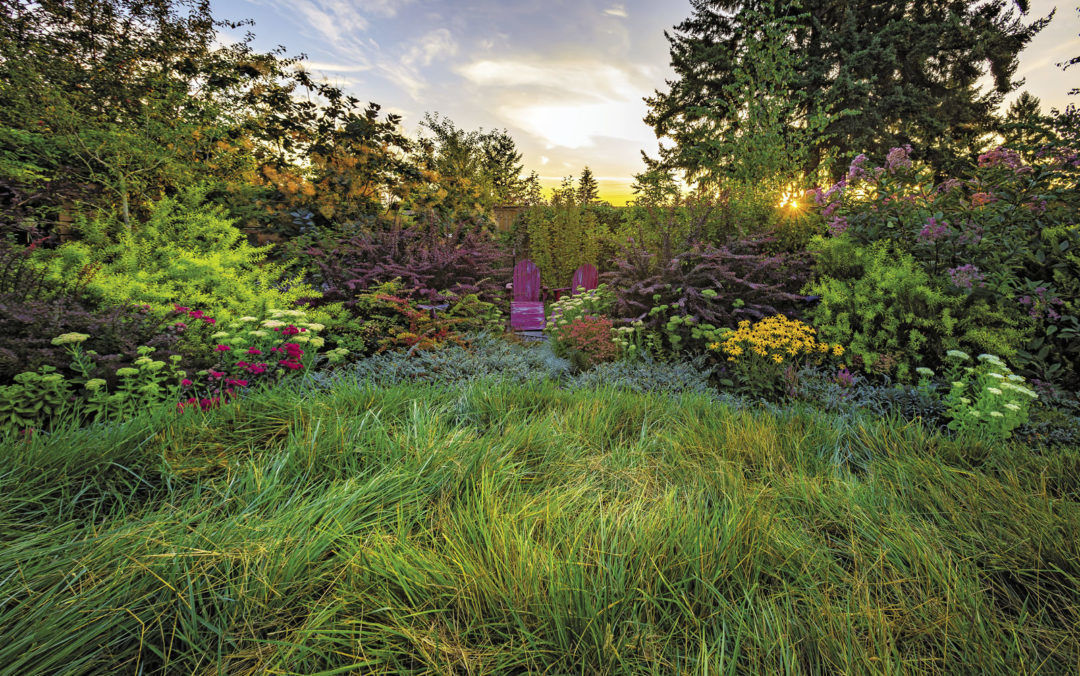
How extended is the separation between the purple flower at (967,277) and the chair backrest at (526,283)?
16.4 ft

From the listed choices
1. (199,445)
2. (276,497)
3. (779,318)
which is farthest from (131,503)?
(779,318)

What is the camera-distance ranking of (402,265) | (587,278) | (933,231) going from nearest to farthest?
1. (933,231)
2. (402,265)
3. (587,278)

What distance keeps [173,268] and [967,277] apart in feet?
20.8

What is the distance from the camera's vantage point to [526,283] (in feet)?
22.8

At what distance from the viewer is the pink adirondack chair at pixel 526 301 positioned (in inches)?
258

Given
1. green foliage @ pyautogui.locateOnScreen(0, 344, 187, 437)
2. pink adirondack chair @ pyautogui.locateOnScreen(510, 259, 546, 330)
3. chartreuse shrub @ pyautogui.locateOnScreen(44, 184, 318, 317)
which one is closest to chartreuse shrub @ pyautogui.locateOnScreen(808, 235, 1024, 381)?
pink adirondack chair @ pyautogui.locateOnScreen(510, 259, 546, 330)

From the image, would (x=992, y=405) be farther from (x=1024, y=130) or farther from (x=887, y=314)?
(x=1024, y=130)

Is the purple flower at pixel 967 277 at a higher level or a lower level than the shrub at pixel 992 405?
higher

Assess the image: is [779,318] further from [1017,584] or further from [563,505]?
[563,505]

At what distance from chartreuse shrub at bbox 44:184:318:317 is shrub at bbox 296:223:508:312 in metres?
0.51

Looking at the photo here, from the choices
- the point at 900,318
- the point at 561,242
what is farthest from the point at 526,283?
the point at 900,318

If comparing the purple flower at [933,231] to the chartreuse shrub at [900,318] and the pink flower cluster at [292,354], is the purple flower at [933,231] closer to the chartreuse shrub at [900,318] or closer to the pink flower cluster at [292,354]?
the chartreuse shrub at [900,318]

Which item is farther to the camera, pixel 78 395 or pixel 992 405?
pixel 78 395

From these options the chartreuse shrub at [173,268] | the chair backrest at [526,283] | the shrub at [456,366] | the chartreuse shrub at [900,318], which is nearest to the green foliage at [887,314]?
the chartreuse shrub at [900,318]
